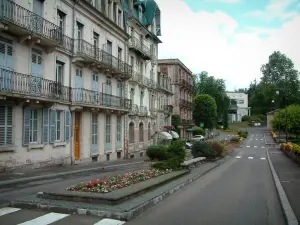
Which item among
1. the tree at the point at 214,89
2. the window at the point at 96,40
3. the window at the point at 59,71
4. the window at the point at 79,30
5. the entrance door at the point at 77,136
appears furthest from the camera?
the tree at the point at 214,89

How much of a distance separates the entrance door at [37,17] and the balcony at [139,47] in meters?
14.6

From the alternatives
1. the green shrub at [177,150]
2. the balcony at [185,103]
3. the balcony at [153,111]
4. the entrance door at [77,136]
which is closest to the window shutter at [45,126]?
the entrance door at [77,136]

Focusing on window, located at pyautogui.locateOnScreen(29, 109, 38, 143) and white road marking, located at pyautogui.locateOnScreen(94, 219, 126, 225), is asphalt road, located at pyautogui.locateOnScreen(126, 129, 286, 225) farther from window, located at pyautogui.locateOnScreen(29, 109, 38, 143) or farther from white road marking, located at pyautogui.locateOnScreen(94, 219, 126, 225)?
window, located at pyautogui.locateOnScreen(29, 109, 38, 143)

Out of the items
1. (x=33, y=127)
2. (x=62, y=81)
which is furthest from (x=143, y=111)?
(x=33, y=127)

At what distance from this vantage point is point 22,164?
696 inches

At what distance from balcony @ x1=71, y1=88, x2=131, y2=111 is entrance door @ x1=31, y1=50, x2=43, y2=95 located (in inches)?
147

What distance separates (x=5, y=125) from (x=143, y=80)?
2277 centimetres

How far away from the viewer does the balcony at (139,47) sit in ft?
111

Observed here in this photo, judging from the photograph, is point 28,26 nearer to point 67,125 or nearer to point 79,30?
point 79,30

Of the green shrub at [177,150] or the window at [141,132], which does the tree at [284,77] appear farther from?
the green shrub at [177,150]

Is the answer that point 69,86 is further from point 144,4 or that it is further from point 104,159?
point 144,4

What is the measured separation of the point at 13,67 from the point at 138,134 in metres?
21.0

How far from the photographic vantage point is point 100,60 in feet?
86.1

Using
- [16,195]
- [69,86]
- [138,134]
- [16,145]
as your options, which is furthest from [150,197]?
[138,134]
